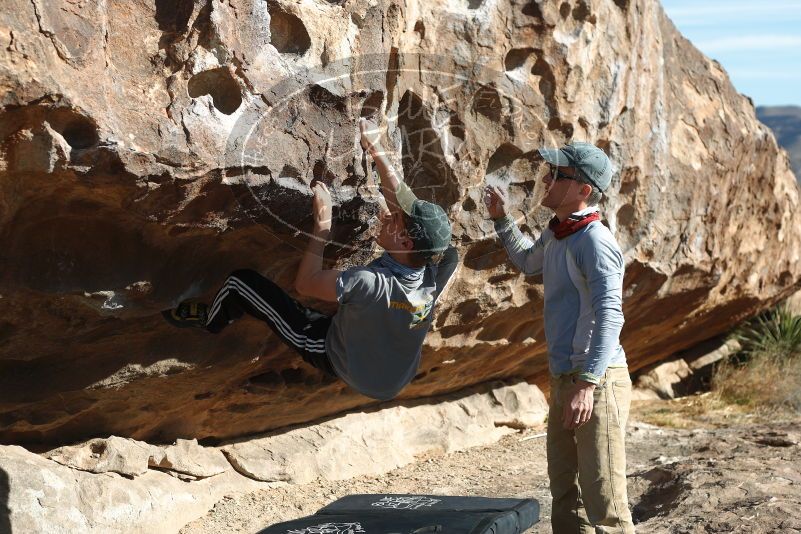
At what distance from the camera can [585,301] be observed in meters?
3.64

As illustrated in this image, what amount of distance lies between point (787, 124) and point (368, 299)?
143ft

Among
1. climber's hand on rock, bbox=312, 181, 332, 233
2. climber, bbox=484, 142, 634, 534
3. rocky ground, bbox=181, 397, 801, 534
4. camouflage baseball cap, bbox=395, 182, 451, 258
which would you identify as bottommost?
rocky ground, bbox=181, 397, 801, 534

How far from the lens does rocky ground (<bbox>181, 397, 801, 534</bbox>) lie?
4895 millimetres

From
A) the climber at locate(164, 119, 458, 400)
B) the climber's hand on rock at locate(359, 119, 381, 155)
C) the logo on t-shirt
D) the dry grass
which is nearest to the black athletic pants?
the climber at locate(164, 119, 458, 400)

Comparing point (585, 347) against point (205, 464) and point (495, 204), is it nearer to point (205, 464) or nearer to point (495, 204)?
point (495, 204)

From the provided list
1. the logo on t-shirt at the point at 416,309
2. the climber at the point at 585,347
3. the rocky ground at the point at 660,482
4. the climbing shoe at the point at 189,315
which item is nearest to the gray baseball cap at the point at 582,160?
the climber at the point at 585,347

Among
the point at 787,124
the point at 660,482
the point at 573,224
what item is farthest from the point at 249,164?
the point at 787,124

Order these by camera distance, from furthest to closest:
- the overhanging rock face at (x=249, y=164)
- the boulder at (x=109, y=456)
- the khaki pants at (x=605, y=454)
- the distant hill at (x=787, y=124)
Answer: the distant hill at (x=787, y=124)
the boulder at (x=109, y=456)
the khaki pants at (x=605, y=454)
the overhanging rock face at (x=249, y=164)

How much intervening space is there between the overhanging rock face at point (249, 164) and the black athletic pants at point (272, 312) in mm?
237

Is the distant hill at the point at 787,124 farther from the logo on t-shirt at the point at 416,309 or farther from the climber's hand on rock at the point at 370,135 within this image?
the logo on t-shirt at the point at 416,309

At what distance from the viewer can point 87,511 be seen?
425 cm

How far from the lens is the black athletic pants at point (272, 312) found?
12.7ft

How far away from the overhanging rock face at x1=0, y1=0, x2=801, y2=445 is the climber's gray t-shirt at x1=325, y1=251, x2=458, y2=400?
0.55 m

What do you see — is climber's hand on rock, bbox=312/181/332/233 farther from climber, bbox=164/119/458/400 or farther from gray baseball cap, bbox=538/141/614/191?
gray baseball cap, bbox=538/141/614/191
